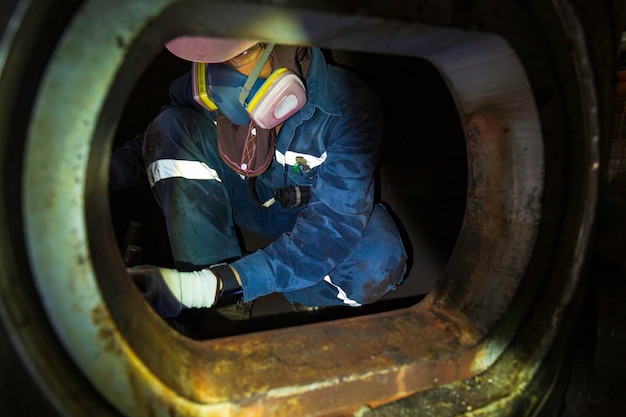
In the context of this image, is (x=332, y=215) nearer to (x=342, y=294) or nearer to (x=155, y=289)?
(x=342, y=294)

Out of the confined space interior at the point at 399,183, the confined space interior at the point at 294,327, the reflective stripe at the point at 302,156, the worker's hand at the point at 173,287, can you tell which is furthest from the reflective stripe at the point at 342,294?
the confined space interior at the point at 294,327

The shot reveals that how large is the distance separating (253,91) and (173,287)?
634 mm

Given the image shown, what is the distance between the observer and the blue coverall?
122cm

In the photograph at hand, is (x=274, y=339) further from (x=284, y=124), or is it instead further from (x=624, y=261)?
(x=284, y=124)

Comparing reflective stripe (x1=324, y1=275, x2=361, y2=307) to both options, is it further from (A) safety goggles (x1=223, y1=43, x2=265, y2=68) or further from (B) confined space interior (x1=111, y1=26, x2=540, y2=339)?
(A) safety goggles (x1=223, y1=43, x2=265, y2=68)

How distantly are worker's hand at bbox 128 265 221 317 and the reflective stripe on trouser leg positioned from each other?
0.63 metres

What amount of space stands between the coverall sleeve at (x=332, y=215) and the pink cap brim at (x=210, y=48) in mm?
390

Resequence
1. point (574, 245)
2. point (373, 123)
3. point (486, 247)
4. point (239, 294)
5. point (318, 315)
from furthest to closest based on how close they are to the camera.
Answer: point (318, 315) < point (373, 123) < point (239, 294) < point (486, 247) < point (574, 245)

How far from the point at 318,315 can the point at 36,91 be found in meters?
1.55

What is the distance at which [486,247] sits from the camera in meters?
0.76

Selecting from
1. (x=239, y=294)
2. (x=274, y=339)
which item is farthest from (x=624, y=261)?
(x=239, y=294)

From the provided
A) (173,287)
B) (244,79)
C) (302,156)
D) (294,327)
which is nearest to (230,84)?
(244,79)

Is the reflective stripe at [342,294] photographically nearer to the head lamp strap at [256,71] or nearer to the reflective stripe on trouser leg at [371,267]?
the reflective stripe on trouser leg at [371,267]

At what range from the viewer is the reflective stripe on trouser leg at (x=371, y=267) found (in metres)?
1.53
